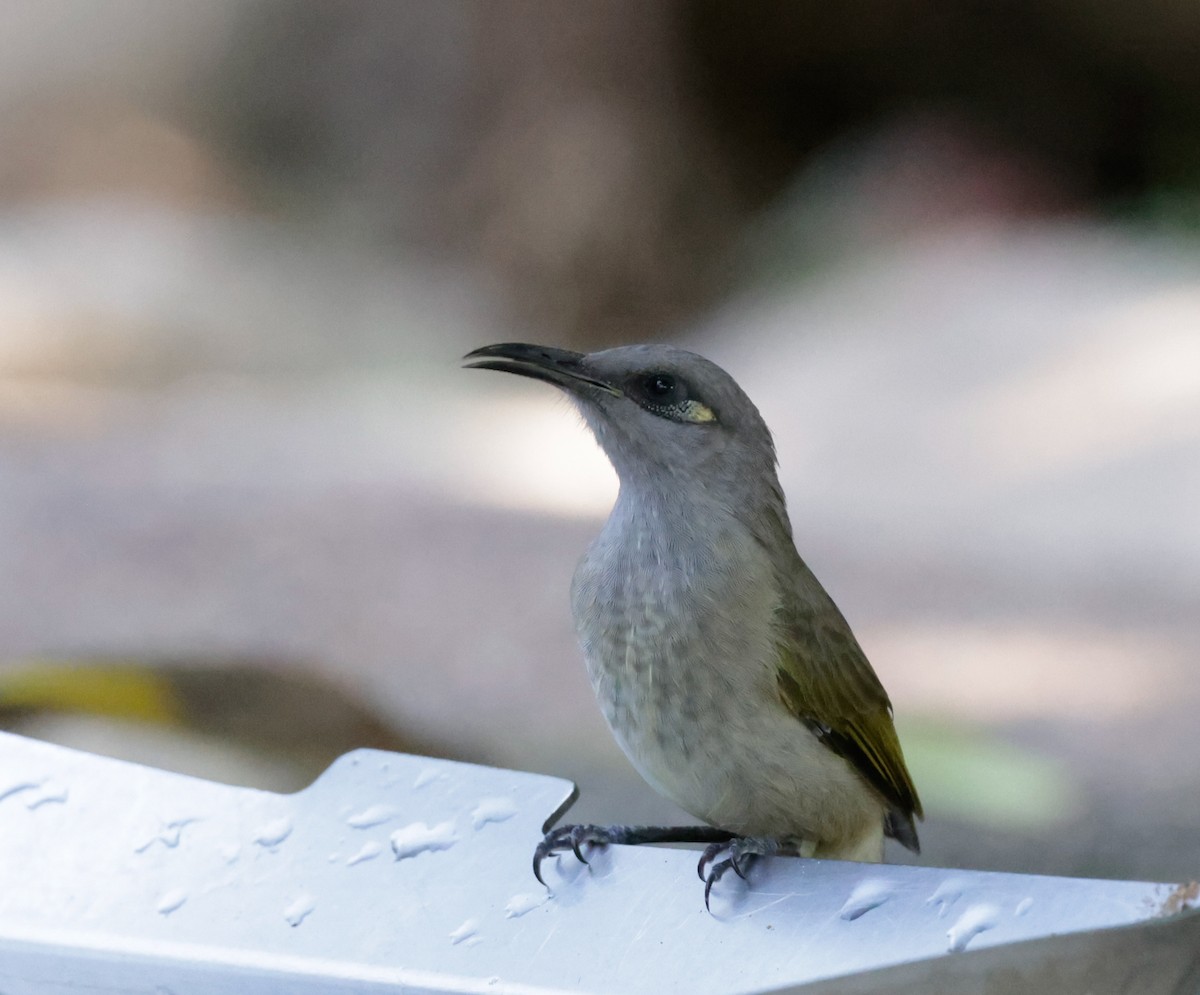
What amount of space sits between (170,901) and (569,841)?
2.06 ft

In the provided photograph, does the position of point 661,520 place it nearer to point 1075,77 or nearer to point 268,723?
point 268,723

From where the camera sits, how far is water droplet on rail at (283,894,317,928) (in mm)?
2162

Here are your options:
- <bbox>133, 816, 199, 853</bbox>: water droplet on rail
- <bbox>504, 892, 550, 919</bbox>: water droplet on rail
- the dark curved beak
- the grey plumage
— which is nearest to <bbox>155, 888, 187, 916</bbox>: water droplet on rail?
<bbox>133, 816, 199, 853</bbox>: water droplet on rail

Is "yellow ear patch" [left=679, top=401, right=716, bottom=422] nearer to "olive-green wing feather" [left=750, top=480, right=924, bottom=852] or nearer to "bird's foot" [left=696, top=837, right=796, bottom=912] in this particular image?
"olive-green wing feather" [left=750, top=480, right=924, bottom=852]

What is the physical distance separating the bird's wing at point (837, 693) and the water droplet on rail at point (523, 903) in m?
0.64

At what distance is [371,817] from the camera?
238 centimetres

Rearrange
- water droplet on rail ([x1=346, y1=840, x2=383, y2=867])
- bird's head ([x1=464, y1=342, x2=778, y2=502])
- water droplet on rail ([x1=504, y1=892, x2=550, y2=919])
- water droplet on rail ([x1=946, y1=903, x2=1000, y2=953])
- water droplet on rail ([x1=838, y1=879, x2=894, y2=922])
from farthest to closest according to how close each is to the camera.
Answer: bird's head ([x1=464, y1=342, x2=778, y2=502])
water droplet on rail ([x1=346, y1=840, x2=383, y2=867])
water droplet on rail ([x1=504, y1=892, x2=550, y2=919])
water droplet on rail ([x1=838, y1=879, x2=894, y2=922])
water droplet on rail ([x1=946, y1=903, x2=1000, y2=953])

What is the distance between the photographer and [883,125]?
42.7 feet

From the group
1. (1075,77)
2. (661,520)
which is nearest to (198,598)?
(661,520)

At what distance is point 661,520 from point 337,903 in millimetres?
886

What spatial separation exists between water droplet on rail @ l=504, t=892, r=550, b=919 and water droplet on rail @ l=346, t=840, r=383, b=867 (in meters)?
0.25

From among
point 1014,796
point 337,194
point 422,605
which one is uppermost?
point 337,194

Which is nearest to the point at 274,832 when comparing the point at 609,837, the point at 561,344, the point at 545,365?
the point at 609,837

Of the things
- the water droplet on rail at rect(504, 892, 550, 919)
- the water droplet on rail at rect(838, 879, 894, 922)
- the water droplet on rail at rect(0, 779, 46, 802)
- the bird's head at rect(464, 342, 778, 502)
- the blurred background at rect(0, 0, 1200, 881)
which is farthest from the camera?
the blurred background at rect(0, 0, 1200, 881)
